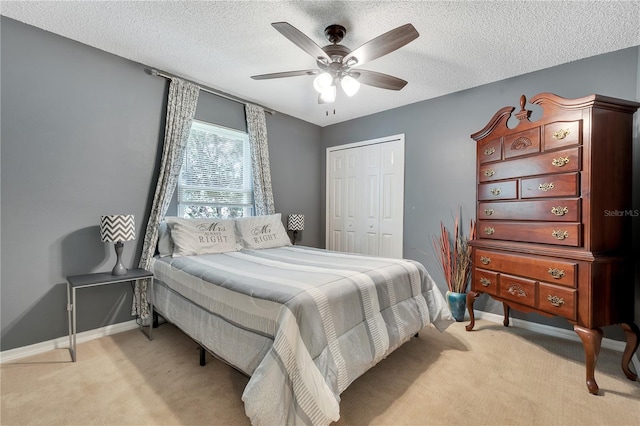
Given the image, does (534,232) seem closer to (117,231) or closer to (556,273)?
(556,273)

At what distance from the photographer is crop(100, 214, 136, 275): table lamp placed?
2.33 meters

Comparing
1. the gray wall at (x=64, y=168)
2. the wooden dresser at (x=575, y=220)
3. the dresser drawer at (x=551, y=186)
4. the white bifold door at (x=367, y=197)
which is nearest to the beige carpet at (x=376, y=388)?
the wooden dresser at (x=575, y=220)

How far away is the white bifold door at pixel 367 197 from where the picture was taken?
3.90 meters

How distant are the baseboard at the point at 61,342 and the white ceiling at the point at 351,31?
254 centimetres

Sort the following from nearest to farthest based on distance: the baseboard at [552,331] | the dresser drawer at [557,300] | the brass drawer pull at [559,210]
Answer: the dresser drawer at [557,300] → the brass drawer pull at [559,210] → the baseboard at [552,331]

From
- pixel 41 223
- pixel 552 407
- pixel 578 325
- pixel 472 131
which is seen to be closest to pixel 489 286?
pixel 578 325

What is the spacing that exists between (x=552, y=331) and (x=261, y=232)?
3110 mm

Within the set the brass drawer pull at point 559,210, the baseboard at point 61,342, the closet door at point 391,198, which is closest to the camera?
the brass drawer pull at point 559,210

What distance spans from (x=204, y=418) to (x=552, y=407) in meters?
2.00

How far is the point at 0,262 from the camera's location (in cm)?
213

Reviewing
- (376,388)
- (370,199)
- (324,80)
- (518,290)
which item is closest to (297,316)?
(376,388)

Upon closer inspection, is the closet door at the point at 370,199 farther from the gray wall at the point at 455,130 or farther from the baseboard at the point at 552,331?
the baseboard at the point at 552,331

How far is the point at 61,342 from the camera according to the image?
7.79 feet

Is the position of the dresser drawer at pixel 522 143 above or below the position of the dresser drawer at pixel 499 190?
above
